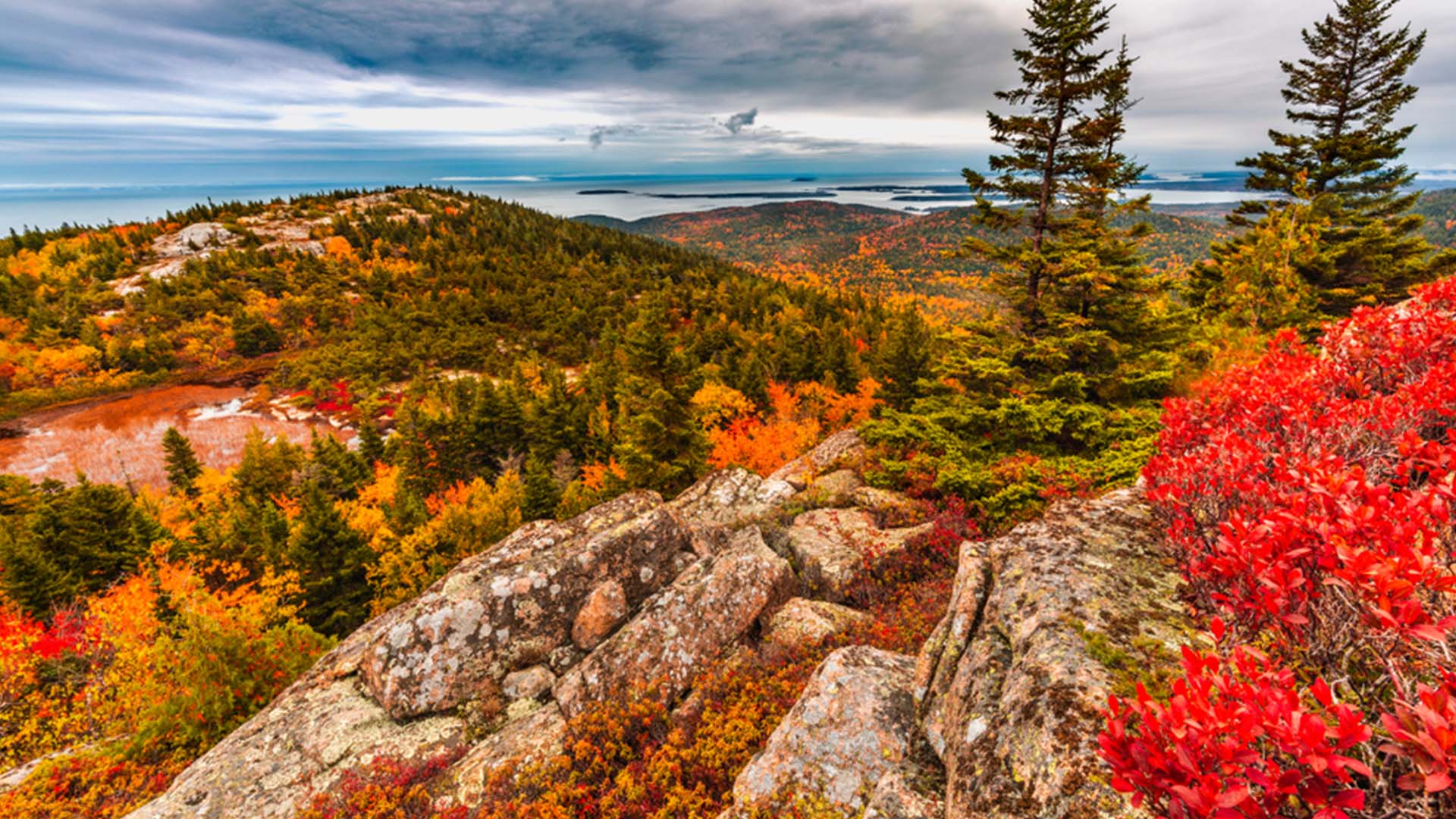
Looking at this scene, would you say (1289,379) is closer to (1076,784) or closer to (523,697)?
(1076,784)

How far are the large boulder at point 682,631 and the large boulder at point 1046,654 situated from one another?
5283mm

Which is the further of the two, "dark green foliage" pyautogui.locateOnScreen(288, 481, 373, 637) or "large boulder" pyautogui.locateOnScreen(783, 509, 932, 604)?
"dark green foliage" pyautogui.locateOnScreen(288, 481, 373, 637)

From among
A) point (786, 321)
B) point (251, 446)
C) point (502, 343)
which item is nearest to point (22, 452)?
point (251, 446)

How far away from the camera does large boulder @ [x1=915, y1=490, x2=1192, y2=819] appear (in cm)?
379

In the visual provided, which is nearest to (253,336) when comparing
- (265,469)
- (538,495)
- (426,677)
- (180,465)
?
(180,465)

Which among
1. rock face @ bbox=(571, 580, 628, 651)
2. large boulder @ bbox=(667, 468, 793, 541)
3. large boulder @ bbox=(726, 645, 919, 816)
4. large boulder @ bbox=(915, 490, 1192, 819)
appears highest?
large boulder @ bbox=(915, 490, 1192, 819)

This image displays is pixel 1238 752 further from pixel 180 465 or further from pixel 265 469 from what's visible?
pixel 180 465

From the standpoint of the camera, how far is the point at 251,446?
46688 mm

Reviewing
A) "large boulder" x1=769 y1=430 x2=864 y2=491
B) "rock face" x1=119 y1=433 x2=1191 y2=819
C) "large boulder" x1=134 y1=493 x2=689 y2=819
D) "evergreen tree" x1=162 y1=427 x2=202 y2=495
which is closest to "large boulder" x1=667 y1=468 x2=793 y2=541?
"rock face" x1=119 y1=433 x2=1191 y2=819

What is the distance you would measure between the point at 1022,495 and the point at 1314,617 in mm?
9214

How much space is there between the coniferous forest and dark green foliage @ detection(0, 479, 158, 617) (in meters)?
0.18

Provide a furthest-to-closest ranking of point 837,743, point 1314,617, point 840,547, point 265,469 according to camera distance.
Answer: point 265,469, point 840,547, point 837,743, point 1314,617

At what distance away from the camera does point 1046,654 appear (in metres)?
4.55

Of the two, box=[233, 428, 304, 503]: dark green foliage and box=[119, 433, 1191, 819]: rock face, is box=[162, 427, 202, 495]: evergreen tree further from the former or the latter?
box=[119, 433, 1191, 819]: rock face
